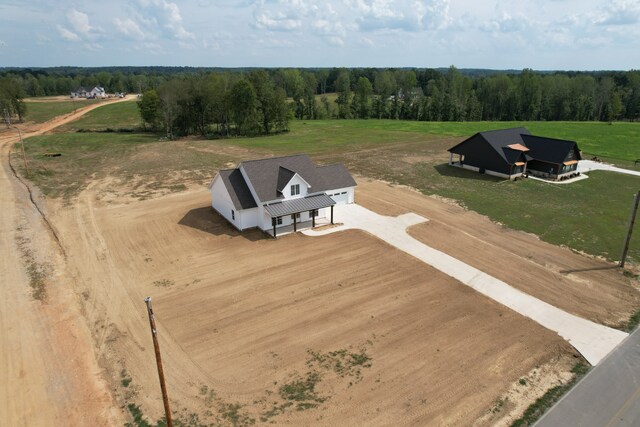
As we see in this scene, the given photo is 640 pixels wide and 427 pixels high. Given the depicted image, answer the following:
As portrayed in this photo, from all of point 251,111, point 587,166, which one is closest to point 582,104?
point 587,166

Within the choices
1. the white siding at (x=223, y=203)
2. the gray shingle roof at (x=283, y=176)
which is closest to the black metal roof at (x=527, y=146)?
the gray shingle roof at (x=283, y=176)

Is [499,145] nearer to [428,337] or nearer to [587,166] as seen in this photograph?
[587,166]

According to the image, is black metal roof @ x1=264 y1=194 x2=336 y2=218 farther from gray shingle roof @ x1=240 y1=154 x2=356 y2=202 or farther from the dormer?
gray shingle roof @ x1=240 y1=154 x2=356 y2=202

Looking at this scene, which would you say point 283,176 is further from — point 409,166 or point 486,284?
point 409,166

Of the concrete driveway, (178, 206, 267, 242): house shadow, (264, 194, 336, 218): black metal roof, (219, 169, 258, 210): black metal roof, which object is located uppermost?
(219, 169, 258, 210): black metal roof

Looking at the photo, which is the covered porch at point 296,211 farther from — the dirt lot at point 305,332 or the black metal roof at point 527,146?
the black metal roof at point 527,146

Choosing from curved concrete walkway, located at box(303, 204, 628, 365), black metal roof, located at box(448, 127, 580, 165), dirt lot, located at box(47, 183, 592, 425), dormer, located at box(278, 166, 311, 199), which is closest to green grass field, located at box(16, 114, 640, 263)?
black metal roof, located at box(448, 127, 580, 165)
